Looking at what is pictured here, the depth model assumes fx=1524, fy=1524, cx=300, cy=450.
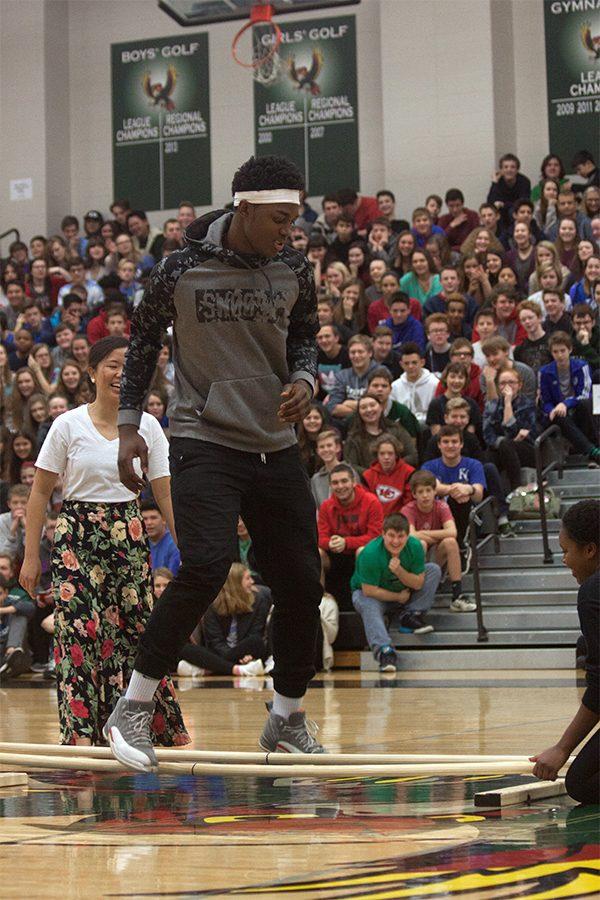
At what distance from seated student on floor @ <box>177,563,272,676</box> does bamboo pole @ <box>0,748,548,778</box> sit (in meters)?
5.69

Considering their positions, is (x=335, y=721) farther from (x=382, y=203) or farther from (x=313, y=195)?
(x=313, y=195)

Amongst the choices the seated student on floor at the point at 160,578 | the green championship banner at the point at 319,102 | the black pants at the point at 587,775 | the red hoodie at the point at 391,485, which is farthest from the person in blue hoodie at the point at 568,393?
the black pants at the point at 587,775

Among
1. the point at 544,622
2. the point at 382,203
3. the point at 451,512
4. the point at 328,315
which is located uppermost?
the point at 382,203

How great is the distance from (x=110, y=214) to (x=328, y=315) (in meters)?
8.20

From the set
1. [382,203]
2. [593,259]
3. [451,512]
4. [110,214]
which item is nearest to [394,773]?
[451,512]

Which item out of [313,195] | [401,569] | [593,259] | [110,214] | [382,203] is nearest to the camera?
[401,569]

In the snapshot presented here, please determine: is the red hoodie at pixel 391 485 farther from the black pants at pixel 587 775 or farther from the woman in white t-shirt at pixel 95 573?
the black pants at pixel 587 775

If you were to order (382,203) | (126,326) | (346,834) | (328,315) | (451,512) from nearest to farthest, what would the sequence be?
(346,834) → (451,512) → (328,315) → (126,326) → (382,203)

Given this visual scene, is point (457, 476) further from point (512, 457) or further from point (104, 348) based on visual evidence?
point (104, 348)

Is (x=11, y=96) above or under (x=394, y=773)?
above

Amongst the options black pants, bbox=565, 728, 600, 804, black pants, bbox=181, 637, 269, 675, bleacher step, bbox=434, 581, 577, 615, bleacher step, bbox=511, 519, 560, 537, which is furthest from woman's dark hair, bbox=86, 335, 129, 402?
bleacher step, bbox=511, 519, 560, 537

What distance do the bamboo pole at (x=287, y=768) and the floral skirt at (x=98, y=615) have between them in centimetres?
59

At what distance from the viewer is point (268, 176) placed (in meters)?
4.67

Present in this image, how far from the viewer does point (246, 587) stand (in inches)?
426
